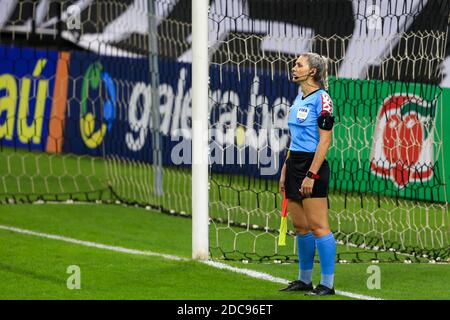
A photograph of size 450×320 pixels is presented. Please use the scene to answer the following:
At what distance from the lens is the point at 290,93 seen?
15.9 meters

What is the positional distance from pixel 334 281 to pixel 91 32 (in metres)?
11.9

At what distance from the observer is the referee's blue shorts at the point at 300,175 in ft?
30.8

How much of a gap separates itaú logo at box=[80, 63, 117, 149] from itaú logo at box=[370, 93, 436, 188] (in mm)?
5196

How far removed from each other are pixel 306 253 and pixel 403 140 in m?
5.27

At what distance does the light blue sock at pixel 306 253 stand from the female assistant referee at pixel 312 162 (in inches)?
1.5

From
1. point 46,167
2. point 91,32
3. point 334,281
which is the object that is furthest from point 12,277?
A: point 91,32

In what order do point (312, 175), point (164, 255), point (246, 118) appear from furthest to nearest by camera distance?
point (246, 118)
point (164, 255)
point (312, 175)

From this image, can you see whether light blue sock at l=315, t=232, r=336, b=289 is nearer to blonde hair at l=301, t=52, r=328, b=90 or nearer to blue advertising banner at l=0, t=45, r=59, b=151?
blonde hair at l=301, t=52, r=328, b=90

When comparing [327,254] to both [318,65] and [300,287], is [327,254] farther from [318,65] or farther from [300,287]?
[318,65]

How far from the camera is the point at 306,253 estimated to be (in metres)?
9.68

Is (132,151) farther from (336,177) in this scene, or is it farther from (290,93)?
(336,177)

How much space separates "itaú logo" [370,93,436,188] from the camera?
14312mm

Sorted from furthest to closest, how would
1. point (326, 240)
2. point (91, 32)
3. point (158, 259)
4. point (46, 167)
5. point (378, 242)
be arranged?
point (91, 32) < point (46, 167) < point (378, 242) < point (158, 259) < point (326, 240)

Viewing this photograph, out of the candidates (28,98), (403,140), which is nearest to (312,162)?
(403,140)
